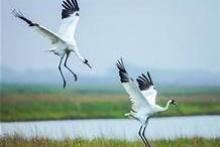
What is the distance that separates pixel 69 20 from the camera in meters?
8.27

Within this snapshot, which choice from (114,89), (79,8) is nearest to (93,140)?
(114,89)

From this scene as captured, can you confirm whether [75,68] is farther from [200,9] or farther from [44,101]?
[200,9]

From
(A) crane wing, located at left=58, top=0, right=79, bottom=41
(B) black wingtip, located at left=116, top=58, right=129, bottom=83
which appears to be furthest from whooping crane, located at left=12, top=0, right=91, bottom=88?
(B) black wingtip, located at left=116, top=58, right=129, bottom=83

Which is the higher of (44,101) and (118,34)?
(118,34)

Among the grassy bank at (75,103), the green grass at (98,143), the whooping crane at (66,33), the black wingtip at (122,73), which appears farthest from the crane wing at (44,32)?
the green grass at (98,143)

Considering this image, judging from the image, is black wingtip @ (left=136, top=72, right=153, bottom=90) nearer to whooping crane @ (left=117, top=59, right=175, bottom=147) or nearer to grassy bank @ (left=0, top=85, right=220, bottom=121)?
whooping crane @ (left=117, top=59, right=175, bottom=147)

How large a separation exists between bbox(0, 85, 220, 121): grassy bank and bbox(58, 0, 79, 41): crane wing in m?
0.48

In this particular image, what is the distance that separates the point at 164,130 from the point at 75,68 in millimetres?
936

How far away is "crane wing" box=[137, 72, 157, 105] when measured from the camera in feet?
26.8

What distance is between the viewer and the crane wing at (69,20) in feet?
27.1

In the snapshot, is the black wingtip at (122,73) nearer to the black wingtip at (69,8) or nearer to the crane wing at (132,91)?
the crane wing at (132,91)

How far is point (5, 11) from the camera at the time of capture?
27.8 ft

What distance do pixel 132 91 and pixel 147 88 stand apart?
0.49 ft

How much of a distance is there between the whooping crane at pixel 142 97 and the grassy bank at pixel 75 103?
108 millimetres
